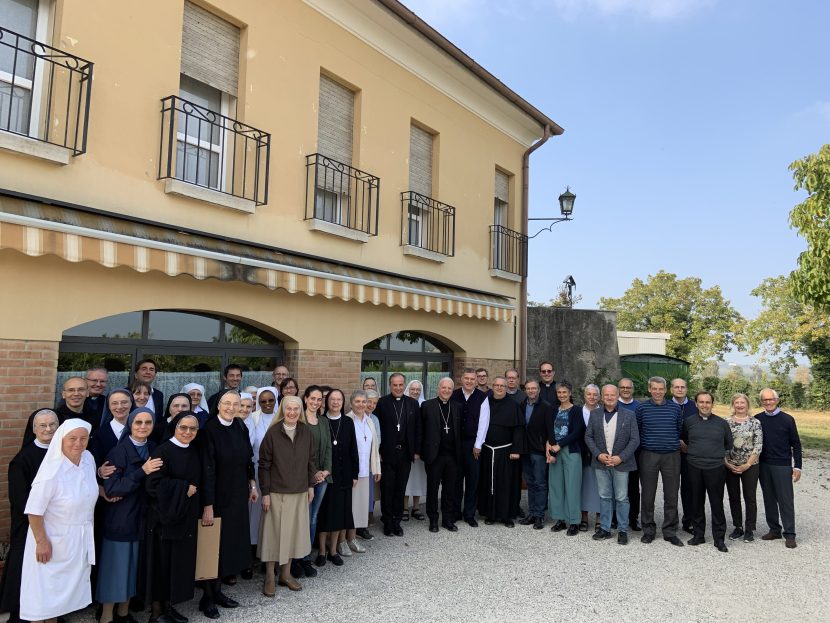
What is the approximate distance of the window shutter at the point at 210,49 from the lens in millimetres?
7270

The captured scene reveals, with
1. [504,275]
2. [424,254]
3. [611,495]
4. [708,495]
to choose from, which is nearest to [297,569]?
[611,495]

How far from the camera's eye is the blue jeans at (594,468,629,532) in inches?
292

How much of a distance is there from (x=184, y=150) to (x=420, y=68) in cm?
531

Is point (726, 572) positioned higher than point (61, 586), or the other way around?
point (61, 586)

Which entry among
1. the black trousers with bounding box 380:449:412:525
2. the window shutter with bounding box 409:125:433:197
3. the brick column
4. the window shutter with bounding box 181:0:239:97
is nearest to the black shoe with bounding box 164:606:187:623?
the brick column

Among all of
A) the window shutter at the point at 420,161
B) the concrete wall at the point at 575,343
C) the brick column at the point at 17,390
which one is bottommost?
the brick column at the point at 17,390

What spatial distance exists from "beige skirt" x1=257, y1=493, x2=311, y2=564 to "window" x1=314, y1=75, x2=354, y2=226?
468 cm

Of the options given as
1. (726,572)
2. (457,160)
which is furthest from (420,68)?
(726,572)

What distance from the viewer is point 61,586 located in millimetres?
4270

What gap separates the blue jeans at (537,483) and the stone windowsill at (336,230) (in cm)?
424

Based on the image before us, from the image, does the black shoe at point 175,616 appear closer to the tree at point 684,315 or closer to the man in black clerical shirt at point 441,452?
the man in black clerical shirt at point 441,452

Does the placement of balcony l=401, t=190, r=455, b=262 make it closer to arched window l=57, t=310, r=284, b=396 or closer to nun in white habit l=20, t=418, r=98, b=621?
arched window l=57, t=310, r=284, b=396

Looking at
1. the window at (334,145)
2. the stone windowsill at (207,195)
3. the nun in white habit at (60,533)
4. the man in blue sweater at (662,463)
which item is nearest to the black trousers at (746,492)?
the man in blue sweater at (662,463)

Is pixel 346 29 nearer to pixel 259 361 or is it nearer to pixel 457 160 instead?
pixel 457 160
